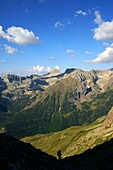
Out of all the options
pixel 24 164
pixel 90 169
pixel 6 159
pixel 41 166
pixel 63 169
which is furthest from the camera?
pixel 90 169

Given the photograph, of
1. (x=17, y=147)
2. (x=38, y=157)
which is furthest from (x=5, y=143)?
(x=38, y=157)

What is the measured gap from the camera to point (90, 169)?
64812mm

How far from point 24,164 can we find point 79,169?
26027 millimetres

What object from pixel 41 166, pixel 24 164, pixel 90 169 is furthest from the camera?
pixel 90 169

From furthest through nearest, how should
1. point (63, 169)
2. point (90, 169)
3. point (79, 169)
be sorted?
point (90, 169)
point (79, 169)
point (63, 169)

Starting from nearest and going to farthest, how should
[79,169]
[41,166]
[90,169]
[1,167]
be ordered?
[1,167]
[41,166]
[79,169]
[90,169]

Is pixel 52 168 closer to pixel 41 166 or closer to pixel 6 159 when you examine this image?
pixel 41 166

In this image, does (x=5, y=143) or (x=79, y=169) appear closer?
(x=5, y=143)

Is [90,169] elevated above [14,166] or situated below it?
below

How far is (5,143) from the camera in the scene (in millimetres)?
43156

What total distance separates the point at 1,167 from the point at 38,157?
44.7 feet

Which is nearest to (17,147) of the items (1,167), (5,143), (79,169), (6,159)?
(5,143)

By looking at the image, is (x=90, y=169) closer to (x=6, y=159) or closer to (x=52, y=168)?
(x=52, y=168)

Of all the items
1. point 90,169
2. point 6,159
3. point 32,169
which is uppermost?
point 6,159
